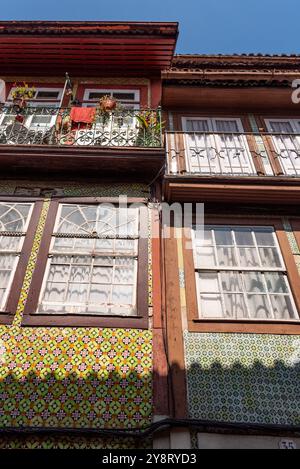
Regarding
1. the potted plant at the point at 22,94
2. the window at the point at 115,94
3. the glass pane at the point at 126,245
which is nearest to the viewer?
the glass pane at the point at 126,245

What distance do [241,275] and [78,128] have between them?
4.20 m

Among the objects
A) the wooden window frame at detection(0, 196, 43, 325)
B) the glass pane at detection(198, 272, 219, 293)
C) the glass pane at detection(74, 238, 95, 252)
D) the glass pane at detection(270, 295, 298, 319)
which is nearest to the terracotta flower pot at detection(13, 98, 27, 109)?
the wooden window frame at detection(0, 196, 43, 325)

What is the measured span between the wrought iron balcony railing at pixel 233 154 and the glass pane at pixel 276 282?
189 centimetres

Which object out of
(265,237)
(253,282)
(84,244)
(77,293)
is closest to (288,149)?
(265,237)

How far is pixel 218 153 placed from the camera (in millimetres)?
6719

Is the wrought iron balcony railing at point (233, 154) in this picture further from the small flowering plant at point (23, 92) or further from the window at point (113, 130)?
the small flowering plant at point (23, 92)

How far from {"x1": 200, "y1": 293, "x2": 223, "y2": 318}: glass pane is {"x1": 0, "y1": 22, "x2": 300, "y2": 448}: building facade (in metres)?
0.03

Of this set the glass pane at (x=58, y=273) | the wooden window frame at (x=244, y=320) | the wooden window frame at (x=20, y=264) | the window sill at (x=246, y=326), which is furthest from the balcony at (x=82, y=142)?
the window sill at (x=246, y=326)

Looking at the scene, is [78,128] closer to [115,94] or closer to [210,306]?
[115,94]

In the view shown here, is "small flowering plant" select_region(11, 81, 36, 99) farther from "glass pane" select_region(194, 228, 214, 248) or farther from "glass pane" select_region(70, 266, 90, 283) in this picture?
"glass pane" select_region(194, 228, 214, 248)

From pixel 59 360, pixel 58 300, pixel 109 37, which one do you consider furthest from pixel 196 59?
pixel 59 360

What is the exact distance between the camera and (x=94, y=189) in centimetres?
639

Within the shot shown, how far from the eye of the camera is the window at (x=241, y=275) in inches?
198

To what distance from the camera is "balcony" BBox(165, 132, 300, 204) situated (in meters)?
6.05
